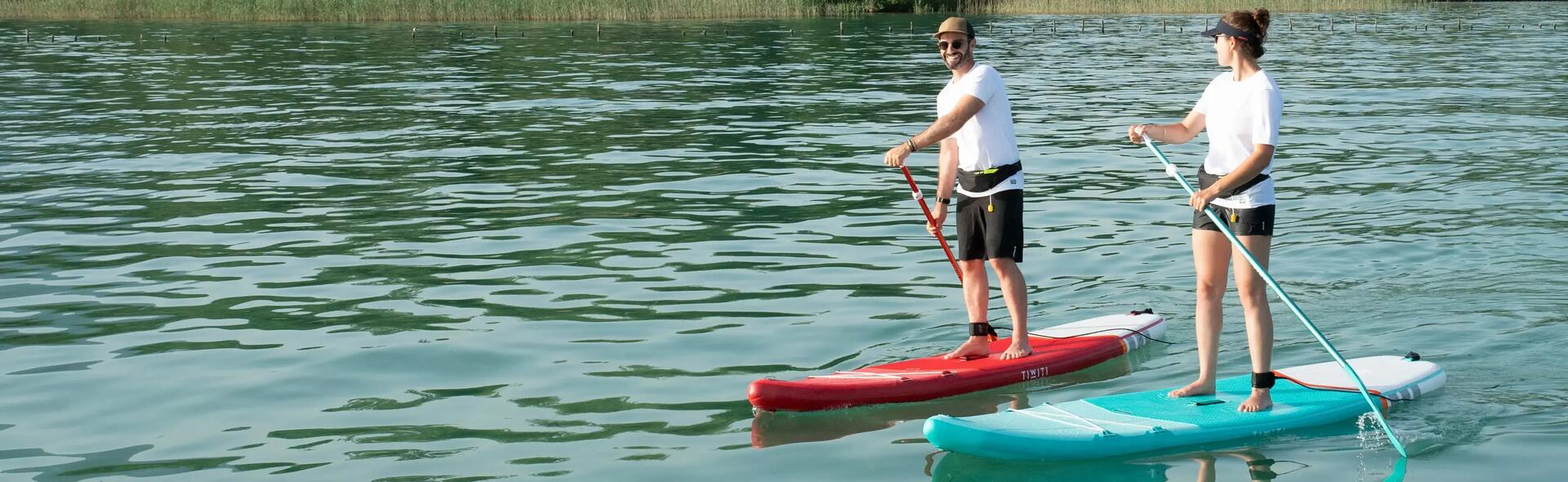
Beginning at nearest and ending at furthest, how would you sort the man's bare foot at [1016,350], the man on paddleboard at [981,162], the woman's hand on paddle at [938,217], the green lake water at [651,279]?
1. the green lake water at [651,279]
2. the man on paddleboard at [981,162]
3. the man's bare foot at [1016,350]
4. the woman's hand on paddle at [938,217]

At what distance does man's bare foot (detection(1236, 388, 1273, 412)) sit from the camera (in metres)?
7.41

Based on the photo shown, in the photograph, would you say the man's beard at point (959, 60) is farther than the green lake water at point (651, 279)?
Yes

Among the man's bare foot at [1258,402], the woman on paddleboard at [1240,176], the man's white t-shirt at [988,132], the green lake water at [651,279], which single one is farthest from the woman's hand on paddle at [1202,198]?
the man's white t-shirt at [988,132]

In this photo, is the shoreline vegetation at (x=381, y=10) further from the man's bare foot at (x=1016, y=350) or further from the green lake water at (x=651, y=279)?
the man's bare foot at (x=1016, y=350)

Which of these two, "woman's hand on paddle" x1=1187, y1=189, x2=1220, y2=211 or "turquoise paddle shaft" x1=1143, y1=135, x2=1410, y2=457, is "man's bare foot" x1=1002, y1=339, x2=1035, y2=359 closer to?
"turquoise paddle shaft" x1=1143, y1=135, x2=1410, y2=457

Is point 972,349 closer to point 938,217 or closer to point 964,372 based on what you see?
point 964,372

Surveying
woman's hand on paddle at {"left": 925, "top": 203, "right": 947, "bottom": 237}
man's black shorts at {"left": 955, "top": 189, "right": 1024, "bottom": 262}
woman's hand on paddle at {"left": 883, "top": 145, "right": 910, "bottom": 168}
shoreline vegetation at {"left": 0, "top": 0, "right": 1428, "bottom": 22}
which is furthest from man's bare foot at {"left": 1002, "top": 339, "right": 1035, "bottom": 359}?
shoreline vegetation at {"left": 0, "top": 0, "right": 1428, "bottom": 22}

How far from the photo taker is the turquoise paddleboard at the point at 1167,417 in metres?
6.94

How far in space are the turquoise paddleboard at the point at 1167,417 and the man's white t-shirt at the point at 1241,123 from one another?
1.07 m

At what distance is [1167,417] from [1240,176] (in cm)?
126

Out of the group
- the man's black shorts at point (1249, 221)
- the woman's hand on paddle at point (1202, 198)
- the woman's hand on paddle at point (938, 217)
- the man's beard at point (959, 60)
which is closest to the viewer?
the woman's hand on paddle at point (1202, 198)

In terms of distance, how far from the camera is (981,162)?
823 centimetres

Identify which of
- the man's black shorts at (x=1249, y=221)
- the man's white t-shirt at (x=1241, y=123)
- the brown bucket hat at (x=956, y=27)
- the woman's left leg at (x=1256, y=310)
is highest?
the brown bucket hat at (x=956, y=27)

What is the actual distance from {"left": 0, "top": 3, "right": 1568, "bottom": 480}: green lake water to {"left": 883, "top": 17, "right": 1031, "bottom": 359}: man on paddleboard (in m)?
0.74
